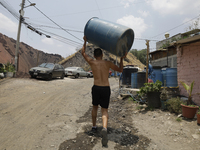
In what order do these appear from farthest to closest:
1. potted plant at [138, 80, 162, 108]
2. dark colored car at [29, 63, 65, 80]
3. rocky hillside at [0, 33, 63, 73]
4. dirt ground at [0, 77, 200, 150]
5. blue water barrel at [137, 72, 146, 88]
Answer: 1. rocky hillside at [0, 33, 63, 73]
2. dark colored car at [29, 63, 65, 80]
3. blue water barrel at [137, 72, 146, 88]
4. potted plant at [138, 80, 162, 108]
5. dirt ground at [0, 77, 200, 150]

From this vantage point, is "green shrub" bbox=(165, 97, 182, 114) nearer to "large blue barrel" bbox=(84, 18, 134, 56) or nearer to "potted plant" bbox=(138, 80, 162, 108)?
"potted plant" bbox=(138, 80, 162, 108)

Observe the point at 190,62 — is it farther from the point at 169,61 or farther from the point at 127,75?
the point at 169,61

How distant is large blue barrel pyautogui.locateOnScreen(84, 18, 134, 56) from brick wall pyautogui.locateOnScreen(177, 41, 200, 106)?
2.89 m

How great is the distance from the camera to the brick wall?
4465 mm

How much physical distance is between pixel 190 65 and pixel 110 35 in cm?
361

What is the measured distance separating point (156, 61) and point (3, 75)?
1770 centimetres

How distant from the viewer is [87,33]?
3.14m

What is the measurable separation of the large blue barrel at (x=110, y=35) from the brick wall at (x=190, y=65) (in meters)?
2.89

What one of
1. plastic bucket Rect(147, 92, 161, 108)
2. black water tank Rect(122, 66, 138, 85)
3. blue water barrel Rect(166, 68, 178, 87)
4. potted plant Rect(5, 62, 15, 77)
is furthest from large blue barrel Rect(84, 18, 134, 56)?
potted plant Rect(5, 62, 15, 77)

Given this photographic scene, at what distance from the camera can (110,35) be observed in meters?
2.77

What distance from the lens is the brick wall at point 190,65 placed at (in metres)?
4.46

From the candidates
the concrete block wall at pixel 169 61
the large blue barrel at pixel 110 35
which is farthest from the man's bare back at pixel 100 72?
the concrete block wall at pixel 169 61

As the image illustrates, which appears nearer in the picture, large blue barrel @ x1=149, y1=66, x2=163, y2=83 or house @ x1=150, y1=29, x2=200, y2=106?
house @ x1=150, y1=29, x2=200, y2=106

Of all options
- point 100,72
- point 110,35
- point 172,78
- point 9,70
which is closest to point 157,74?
point 172,78
